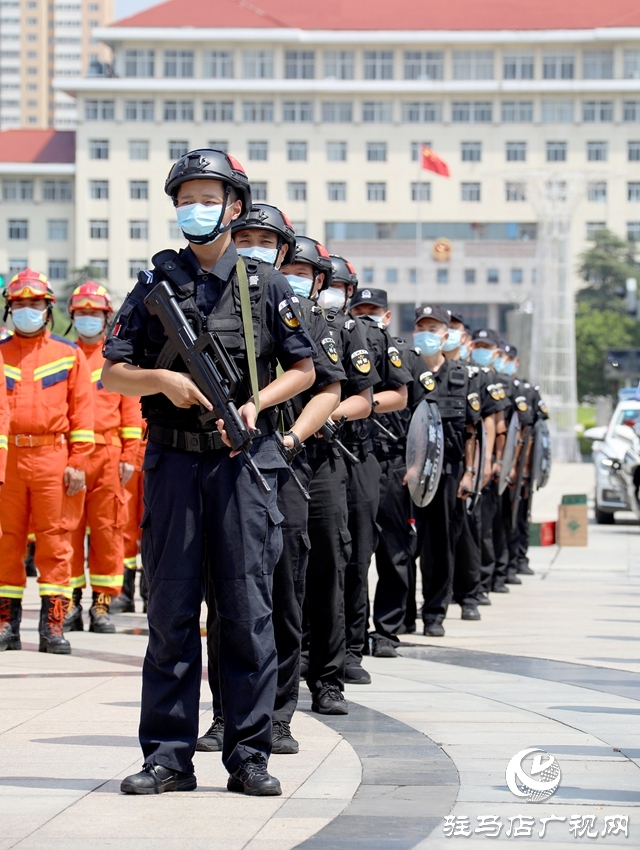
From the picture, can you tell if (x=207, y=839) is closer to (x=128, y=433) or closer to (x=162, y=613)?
(x=162, y=613)

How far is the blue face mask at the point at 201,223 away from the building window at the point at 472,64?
92.3 metres

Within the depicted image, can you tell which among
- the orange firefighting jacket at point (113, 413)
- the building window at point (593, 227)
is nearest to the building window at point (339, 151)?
the building window at point (593, 227)

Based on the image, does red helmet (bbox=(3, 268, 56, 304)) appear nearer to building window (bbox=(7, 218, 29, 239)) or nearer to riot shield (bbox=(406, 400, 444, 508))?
riot shield (bbox=(406, 400, 444, 508))

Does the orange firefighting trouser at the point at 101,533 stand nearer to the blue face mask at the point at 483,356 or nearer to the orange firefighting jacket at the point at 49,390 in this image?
the orange firefighting jacket at the point at 49,390

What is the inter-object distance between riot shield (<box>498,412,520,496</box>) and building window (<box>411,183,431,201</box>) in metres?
83.1

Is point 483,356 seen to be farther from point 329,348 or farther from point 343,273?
point 329,348

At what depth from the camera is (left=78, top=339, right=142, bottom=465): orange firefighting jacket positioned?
10.4 metres

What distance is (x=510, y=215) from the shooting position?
95750 mm

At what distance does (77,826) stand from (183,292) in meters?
1.72

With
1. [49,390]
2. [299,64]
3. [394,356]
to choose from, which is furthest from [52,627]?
[299,64]

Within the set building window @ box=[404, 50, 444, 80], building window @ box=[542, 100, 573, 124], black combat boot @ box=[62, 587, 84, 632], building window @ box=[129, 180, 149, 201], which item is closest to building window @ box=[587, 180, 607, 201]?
building window @ box=[542, 100, 573, 124]

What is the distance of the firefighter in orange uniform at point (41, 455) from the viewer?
8.63 meters

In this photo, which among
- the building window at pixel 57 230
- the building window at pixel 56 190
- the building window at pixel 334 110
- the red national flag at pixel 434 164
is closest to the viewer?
the red national flag at pixel 434 164

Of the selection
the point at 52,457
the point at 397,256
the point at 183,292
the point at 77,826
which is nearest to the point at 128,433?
the point at 52,457
